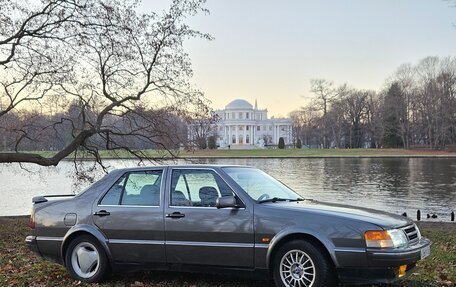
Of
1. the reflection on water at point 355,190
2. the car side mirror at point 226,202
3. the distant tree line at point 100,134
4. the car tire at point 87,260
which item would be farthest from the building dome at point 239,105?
the car side mirror at point 226,202

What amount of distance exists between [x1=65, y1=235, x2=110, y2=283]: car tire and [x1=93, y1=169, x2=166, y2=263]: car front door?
223 mm

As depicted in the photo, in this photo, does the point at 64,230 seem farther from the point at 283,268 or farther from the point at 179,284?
the point at 283,268

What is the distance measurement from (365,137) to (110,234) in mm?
114920

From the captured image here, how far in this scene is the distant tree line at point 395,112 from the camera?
287 ft

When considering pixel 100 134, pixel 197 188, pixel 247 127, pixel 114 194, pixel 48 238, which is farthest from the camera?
pixel 247 127

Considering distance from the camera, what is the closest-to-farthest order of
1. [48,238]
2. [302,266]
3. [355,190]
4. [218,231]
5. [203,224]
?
[302,266], [218,231], [203,224], [48,238], [355,190]

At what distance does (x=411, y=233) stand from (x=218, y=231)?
7.42ft

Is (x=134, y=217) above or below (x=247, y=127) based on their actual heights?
below

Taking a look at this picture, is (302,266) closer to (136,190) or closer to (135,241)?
(135,241)

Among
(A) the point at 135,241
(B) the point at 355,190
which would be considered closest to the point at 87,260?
(A) the point at 135,241

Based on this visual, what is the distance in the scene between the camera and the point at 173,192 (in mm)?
6426

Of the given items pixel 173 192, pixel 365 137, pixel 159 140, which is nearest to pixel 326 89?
pixel 365 137

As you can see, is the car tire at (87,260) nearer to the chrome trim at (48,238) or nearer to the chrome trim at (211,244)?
the chrome trim at (48,238)

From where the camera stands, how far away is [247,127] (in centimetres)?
15025
